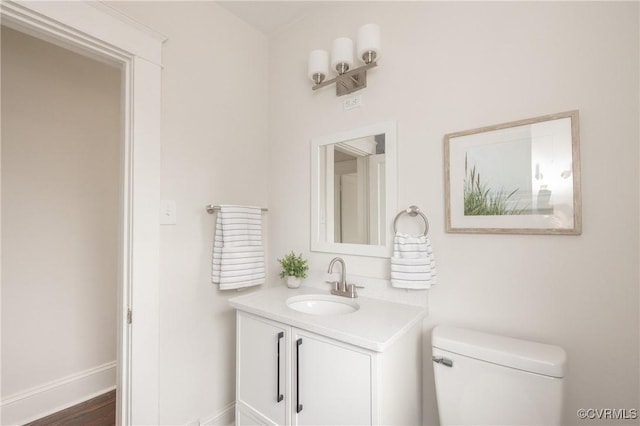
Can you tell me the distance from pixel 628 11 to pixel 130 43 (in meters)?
1.93

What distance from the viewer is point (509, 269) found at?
3.87ft

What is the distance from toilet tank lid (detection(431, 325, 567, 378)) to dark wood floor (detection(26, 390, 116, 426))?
2.09 metres

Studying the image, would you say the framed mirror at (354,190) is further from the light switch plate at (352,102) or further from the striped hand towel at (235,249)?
the striped hand towel at (235,249)

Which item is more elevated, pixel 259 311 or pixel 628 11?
pixel 628 11

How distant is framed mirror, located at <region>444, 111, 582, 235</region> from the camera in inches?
42.1

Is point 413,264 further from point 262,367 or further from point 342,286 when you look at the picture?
point 262,367

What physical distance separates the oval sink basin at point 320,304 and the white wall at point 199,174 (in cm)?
50

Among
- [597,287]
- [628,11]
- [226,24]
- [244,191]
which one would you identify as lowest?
[597,287]

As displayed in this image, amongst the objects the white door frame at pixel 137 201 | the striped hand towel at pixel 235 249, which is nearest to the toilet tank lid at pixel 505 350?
the striped hand towel at pixel 235 249

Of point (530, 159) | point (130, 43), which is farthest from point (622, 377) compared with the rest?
point (130, 43)

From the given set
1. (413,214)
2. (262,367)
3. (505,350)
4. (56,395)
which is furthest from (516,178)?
(56,395)

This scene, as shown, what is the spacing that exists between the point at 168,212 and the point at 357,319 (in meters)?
1.04

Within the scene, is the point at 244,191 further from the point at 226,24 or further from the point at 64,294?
the point at 64,294

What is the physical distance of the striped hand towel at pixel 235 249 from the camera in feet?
5.32
